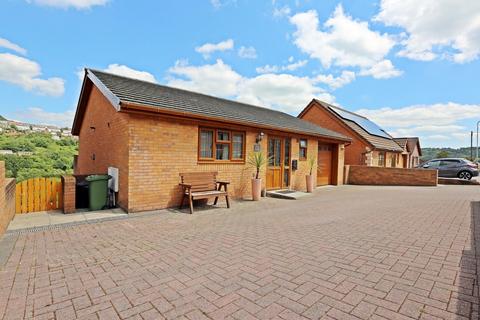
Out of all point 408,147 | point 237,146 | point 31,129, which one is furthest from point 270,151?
point 408,147

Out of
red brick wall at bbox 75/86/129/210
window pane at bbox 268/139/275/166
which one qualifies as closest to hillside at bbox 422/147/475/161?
window pane at bbox 268/139/275/166

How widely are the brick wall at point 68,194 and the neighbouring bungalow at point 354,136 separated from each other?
18492 mm

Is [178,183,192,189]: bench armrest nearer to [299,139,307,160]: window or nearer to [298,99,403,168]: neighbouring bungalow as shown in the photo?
[299,139,307,160]: window

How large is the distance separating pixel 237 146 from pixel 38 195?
248 inches

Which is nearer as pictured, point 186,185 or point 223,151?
point 186,185

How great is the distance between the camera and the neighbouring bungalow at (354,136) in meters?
19.3

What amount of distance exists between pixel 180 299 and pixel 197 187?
16.7ft

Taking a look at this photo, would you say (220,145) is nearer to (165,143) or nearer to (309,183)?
(165,143)

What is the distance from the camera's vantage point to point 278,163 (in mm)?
11641

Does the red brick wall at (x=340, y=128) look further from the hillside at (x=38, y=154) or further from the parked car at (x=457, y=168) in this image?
the hillside at (x=38, y=154)

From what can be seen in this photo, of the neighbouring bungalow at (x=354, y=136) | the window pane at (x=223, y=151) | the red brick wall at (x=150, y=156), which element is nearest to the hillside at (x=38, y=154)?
the red brick wall at (x=150, y=156)

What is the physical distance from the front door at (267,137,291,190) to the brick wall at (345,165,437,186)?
685 centimetres

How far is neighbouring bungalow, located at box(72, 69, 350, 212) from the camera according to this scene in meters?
6.91

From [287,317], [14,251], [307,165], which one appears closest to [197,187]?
[14,251]
